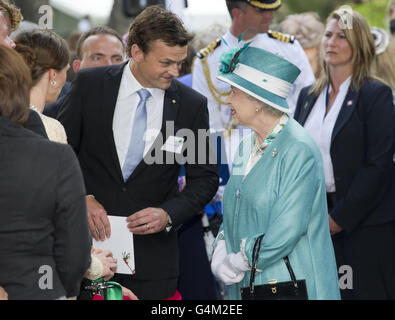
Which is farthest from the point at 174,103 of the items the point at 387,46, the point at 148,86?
the point at 387,46

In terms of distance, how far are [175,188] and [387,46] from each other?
265 cm

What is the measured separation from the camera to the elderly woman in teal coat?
331 centimetres

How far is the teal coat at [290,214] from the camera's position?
3297 mm

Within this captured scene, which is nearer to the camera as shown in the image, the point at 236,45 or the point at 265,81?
the point at 265,81

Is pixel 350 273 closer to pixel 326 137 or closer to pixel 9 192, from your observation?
pixel 326 137

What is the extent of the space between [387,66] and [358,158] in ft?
3.92

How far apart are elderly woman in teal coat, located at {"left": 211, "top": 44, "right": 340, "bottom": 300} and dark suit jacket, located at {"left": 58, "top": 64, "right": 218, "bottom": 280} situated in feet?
1.62

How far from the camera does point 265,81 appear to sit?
3512 mm

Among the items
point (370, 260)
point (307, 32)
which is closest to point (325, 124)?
point (370, 260)

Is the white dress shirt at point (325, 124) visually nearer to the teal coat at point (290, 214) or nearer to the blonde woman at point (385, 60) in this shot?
the blonde woman at point (385, 60)

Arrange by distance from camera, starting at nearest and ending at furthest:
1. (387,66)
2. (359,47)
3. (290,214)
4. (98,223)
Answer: (290,214) → (98,223) → (359,47) → (387,66)

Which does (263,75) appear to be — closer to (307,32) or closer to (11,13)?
(11,13)

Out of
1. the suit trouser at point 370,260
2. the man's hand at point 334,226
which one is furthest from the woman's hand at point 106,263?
the suit trouser at point 370,260

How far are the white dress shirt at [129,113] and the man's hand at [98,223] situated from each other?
31 cm
